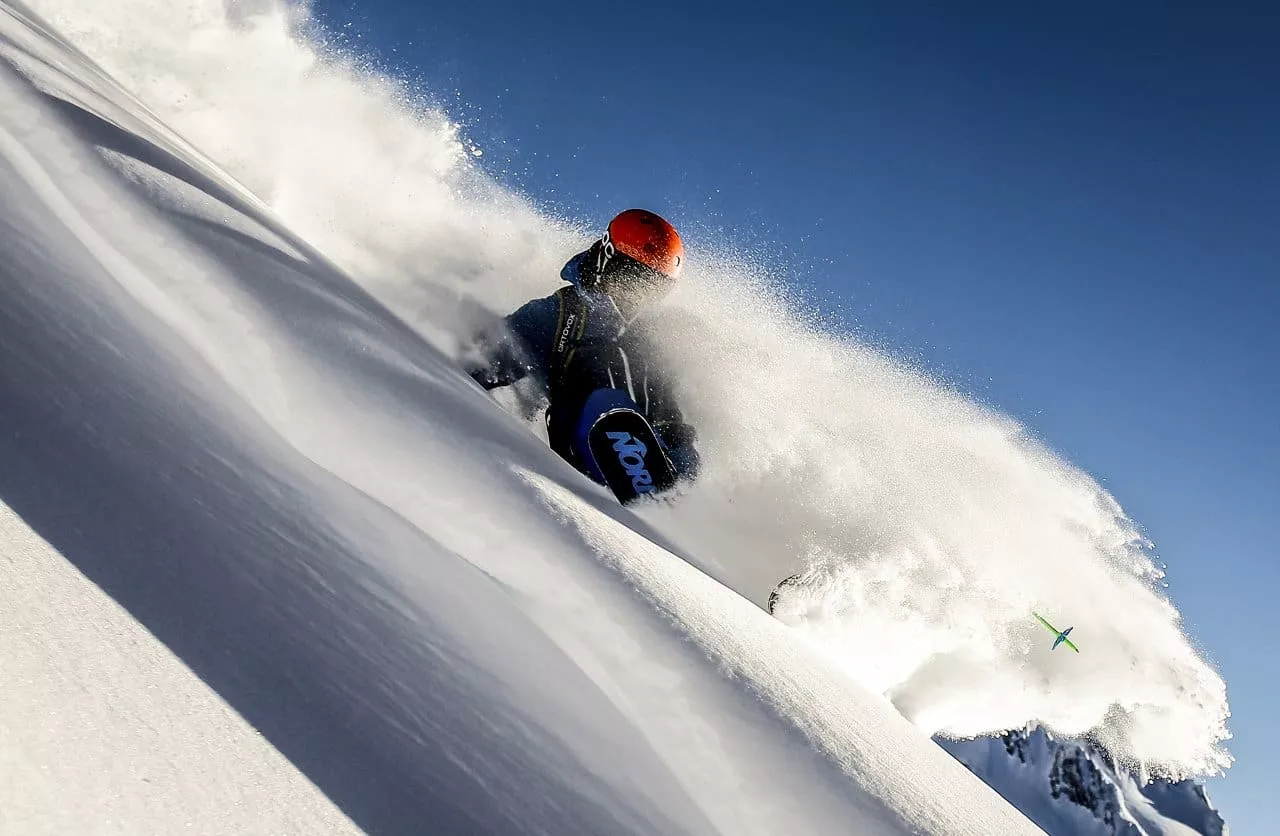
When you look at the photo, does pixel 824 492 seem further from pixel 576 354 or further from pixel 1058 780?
pixel 1058 780

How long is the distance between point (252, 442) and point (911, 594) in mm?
4022

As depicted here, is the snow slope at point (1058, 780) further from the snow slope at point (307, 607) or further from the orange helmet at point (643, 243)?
the snow slope at point (307, 607)

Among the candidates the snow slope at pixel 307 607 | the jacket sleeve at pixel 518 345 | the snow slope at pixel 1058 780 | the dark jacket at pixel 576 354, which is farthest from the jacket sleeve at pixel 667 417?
the snow slope at pixel 1058 780

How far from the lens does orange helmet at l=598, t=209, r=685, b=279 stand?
5090 millimetres

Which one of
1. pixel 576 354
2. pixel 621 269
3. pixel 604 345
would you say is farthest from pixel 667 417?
pixel 621 269

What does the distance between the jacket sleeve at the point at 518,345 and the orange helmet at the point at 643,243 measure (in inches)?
20.8

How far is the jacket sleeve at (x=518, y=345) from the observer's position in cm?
488

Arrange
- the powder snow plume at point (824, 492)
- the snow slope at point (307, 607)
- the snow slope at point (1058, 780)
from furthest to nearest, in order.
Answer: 1. the snow slope at point (1058, 780)
2. the powder snow plume at point (824, 492)
3. the snow slope at point (307, 607)

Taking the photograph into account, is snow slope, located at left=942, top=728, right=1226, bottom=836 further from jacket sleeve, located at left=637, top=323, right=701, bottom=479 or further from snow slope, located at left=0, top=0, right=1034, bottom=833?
snow slope, located at left=0, top=0, right=1034, bottom=833

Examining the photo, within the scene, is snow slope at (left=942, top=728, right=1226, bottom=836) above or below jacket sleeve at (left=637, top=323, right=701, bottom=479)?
above

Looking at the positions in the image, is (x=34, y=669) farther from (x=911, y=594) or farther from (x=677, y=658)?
(x=911, y=594)

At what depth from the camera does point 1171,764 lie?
5613 mm

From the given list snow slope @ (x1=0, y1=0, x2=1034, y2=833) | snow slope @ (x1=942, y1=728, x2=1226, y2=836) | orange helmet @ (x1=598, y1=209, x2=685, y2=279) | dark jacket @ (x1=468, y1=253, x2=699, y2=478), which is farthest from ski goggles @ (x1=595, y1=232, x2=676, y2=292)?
snow slope @ (x1=942, y1=728, x2=1226, y2=836)

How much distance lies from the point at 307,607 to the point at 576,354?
4.05 meters
